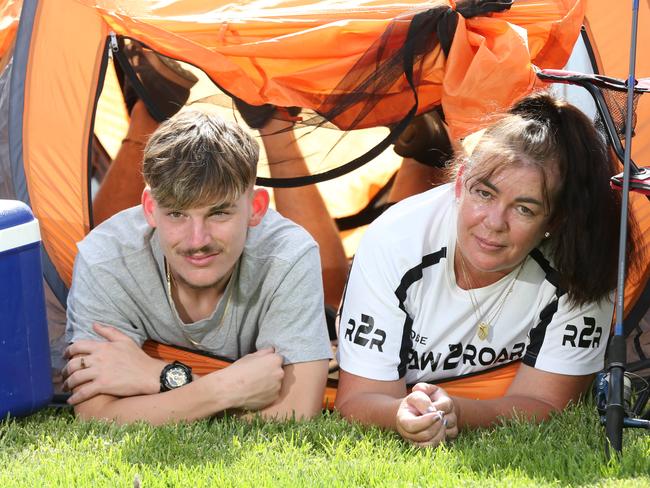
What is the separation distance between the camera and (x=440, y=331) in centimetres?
282

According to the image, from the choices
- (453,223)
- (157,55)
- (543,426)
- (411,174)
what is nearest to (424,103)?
(411,174)

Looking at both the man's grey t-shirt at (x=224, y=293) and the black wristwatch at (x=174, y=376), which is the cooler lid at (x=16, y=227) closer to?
the man's grey t-shirt at (x=224, y=293)

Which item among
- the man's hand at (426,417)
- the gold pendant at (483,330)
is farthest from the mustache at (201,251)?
the gold pendant at (483,330)

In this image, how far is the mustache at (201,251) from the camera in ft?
8.74

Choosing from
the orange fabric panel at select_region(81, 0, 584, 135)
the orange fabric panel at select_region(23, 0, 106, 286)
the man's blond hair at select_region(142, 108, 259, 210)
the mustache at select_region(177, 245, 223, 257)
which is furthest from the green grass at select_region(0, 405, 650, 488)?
the orange fabric panel at select_region(81, 0, 584, 135)

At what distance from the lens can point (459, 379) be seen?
2949 millimetres

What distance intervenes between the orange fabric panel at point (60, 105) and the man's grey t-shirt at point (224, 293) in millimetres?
504

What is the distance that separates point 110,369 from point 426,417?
0.80 metres

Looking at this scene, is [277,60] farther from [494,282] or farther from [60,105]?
[494,282]

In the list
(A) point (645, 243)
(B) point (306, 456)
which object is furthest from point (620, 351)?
(A) point (645, 243)

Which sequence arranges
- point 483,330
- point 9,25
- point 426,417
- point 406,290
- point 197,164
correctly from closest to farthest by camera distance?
point 426,417 → point 197,164 → point 406,290 → point 483,330 → point 9,25

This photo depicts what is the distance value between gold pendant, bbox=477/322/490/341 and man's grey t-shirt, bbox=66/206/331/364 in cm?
39

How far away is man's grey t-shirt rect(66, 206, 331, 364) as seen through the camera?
2795mm

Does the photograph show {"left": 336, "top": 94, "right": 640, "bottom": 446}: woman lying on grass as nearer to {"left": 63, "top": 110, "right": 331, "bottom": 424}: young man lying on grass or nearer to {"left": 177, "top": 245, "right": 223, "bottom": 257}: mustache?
{"left": 63, "top": 110, "right": 331, "bottom": 424}: young man lying on grass
